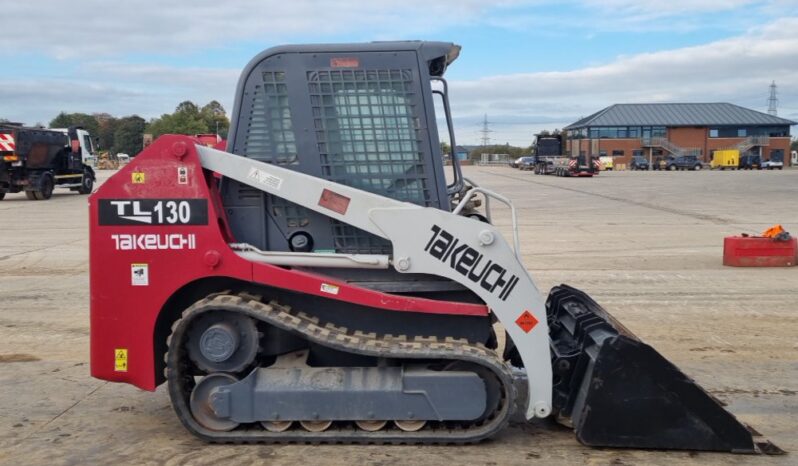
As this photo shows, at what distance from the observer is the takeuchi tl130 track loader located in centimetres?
452

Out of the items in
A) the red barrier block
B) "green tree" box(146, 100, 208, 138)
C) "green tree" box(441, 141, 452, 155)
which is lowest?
the red barrier block

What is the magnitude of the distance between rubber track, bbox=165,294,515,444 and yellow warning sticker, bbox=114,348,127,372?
33cm

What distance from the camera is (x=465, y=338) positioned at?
4797mm

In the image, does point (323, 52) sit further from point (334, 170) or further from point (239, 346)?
point (239, 346)

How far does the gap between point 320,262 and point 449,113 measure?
1.43 meters

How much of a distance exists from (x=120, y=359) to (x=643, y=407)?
321 cm

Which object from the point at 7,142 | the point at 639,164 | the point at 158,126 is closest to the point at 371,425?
the point at 158,126

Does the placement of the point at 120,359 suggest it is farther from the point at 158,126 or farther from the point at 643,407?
the point at 158,126

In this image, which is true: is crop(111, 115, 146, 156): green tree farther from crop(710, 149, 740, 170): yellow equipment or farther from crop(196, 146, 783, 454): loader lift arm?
crop(710, 149, 740, 170): yellow equipment

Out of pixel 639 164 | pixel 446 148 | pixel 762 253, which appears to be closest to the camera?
pixel 446 148

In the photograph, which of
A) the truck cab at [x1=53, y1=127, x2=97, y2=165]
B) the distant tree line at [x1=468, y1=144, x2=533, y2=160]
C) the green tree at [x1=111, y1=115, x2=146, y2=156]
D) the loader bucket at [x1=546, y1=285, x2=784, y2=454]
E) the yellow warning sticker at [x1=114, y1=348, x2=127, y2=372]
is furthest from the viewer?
the distant tree line at [x1=468, y1=144, x2=533, y2=160]

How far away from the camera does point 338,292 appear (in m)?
4.55

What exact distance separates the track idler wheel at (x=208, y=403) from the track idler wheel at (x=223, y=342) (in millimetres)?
54

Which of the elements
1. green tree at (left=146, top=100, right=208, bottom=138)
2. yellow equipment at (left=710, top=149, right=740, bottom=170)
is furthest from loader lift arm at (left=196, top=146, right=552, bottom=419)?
yellow equipment at (left=710, top=149, right=740, bottom=170)
